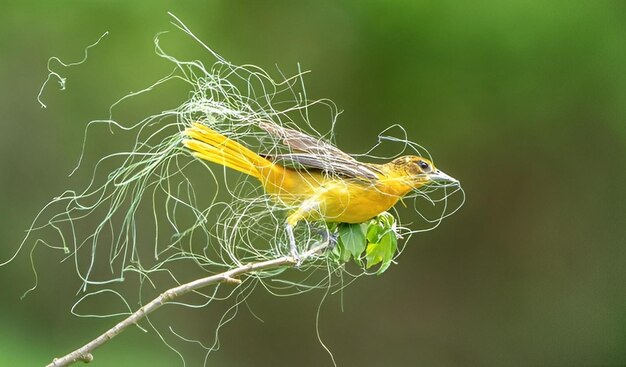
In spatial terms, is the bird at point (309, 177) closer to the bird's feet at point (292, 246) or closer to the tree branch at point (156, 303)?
the bird's feet at point (292, 246)

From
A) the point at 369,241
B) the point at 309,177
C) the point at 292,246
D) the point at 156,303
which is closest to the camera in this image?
the point at 156,303

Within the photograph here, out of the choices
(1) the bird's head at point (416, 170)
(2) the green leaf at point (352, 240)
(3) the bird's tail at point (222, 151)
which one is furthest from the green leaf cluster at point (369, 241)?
(3) the bird's tail at point (222, 151)

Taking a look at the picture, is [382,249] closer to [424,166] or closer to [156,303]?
[424,166]

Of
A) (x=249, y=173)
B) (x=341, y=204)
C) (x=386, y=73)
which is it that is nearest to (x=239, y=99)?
(x=249, y=173)

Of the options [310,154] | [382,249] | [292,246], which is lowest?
[382,249]

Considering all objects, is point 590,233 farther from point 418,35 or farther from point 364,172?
point 364,172

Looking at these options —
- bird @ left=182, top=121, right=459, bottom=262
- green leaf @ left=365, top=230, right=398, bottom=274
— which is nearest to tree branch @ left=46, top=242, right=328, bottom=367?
bird @ left=182, top=121, right=459, bottom=262

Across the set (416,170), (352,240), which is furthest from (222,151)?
(416,170)

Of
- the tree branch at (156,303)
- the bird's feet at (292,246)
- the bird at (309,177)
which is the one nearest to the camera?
the tree branch at (156,303)
